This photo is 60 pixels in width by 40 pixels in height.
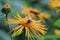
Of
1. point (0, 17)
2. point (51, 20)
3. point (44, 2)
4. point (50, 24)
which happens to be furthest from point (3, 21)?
point (44, 2)

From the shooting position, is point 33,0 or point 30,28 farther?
point 33,0

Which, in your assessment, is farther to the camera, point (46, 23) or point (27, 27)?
point (46, 23)

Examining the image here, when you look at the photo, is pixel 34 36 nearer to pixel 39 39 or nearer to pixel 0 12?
pixel 39 39

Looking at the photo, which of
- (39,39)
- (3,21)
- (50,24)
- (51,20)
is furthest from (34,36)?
(51,20)

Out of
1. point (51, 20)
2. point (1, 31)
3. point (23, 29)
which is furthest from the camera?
point (51, 20)

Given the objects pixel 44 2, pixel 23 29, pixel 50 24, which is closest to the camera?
pixel 23 29

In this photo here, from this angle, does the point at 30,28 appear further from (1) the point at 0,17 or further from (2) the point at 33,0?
(2) the point at 33,0

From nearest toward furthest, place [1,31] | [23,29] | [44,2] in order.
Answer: [23,29], [1,31], [44,2]

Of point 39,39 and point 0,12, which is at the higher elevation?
point 0,12

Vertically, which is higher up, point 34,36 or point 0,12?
point 0,12
